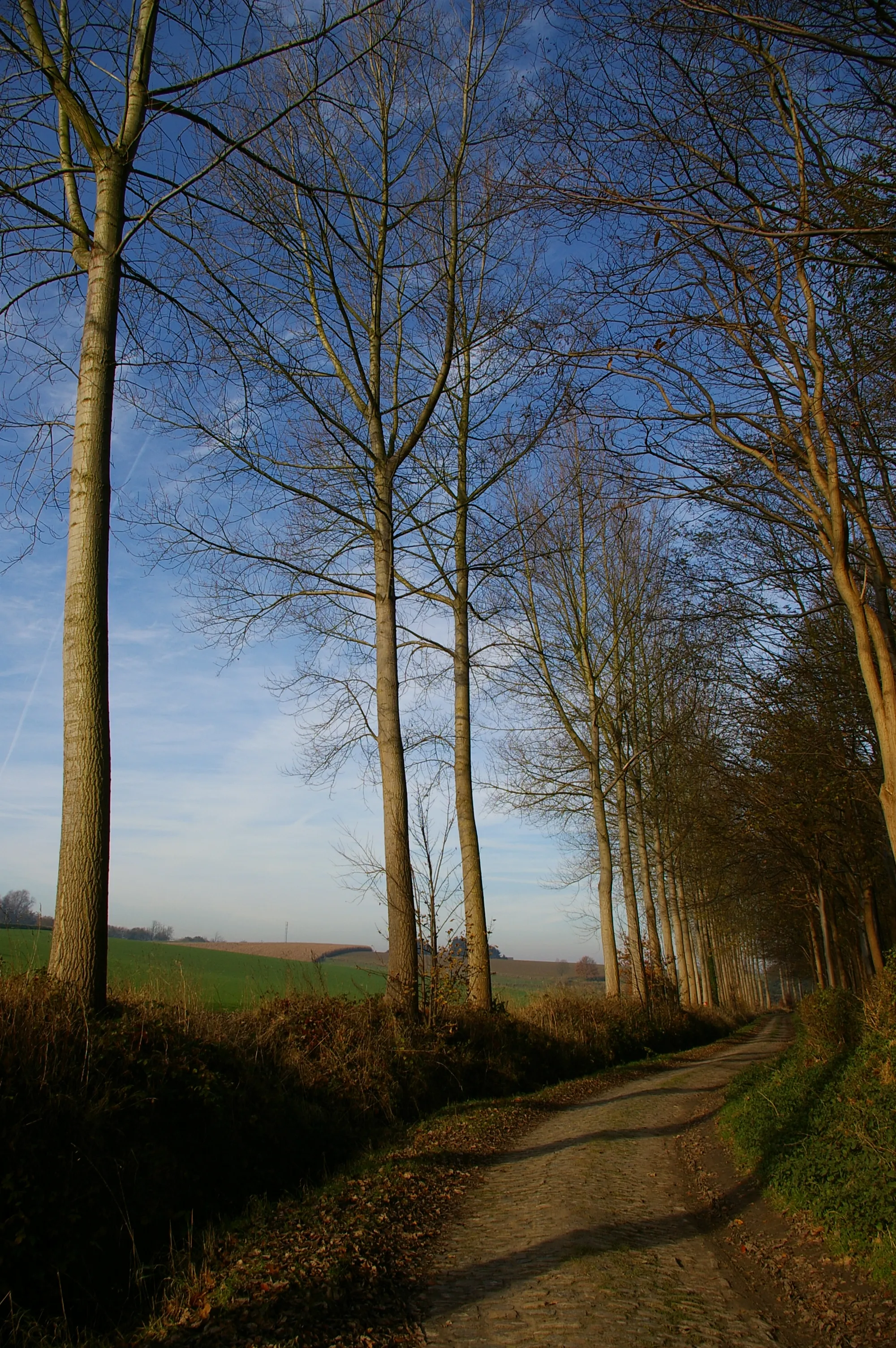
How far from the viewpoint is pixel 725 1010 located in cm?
3762

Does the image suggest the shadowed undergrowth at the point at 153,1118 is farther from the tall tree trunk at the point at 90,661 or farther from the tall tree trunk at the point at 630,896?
the tall tree trunk at the point at 630,896

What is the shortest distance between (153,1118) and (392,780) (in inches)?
246

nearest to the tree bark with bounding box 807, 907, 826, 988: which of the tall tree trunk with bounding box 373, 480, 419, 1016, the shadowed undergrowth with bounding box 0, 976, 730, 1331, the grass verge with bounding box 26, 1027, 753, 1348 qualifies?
the tall tree trunk with bounding box 373, 480, 419, 1016

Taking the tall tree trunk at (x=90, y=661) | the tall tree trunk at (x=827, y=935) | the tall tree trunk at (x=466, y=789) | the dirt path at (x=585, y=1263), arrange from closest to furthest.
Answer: the dirt path at (x=585, y=1263) → the tall tree trunk at (x=90, y=661) → the tall tree trunk at (x=466, y=789) → the tall tree trunk at (x=827, y=935)

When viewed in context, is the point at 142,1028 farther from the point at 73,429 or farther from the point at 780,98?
the point at 780,98

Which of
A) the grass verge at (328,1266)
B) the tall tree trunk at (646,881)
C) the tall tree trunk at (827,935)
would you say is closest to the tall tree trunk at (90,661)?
the grass verge at (328,1266)

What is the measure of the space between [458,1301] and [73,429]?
685cm

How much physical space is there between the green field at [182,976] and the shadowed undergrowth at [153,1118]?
289 millimetres

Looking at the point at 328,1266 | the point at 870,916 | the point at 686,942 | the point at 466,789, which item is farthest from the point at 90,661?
the point at 686,942

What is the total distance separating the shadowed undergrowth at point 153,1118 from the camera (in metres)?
4.86

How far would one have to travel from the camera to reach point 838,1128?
22.9ft

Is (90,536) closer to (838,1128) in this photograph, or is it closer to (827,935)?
(838,1128)

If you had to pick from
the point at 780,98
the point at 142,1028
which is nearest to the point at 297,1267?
the point at 142,1028

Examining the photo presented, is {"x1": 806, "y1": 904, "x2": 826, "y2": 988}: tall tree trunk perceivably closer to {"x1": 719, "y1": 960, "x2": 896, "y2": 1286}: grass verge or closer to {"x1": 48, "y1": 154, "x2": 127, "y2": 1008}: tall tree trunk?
{"x1": 719, "y1": 960, "x2": 896, "y2": 1286}: grass verge
